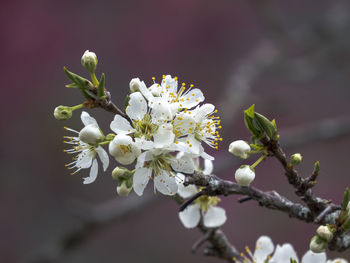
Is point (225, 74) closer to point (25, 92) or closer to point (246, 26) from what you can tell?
point (246, 26)

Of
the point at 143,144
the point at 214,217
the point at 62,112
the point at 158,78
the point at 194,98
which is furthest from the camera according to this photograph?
the point at 158,78

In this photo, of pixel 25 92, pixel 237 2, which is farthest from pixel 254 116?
pixel 237 2

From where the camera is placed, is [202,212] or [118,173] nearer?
[118,173]

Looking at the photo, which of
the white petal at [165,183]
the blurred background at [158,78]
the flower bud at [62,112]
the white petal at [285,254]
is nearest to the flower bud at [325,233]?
the white petal at [285,254]

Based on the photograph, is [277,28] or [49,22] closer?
[277,28]

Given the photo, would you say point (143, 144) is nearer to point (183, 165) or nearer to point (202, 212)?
point (183, 165)

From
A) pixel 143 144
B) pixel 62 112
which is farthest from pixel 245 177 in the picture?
pixel 62 112

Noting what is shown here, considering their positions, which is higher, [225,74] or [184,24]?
[184,24]
